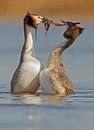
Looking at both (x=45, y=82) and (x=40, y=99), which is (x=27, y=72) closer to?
(x=45, y=82)

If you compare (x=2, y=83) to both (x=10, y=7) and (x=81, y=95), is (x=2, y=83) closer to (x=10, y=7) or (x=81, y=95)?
(x=81, y=95)

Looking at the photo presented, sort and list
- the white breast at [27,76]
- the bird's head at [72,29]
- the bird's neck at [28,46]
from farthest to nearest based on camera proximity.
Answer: the bird's head at [72,29] < the bird's neck at [28,46] < the white breast at [27,76]

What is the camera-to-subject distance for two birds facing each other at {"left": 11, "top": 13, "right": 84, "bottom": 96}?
14.7 meters

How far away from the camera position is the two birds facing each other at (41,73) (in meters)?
14.7

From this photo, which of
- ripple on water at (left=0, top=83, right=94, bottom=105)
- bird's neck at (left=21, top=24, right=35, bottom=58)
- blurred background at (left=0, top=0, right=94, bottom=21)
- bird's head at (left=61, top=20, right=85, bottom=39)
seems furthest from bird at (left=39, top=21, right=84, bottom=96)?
blurred background at (left=0, top=0, right=94, bottom=21)

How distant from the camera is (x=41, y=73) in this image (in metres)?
14.7

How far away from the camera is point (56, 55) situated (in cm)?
1505

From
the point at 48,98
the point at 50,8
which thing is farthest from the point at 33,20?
the point at 50,8

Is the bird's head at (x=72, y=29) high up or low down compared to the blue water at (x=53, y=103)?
up

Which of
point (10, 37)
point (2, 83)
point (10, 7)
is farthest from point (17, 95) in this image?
point (10, 7)

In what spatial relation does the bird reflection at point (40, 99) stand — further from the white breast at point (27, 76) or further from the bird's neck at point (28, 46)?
the bird's neck at point (28, 46)

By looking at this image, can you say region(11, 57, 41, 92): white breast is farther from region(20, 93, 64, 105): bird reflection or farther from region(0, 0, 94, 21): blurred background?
region(0, 0, 94, 21): blurred background

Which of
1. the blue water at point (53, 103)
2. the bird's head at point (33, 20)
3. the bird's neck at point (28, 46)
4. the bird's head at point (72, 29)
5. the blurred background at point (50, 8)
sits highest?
the blurred background at point (50, 8)

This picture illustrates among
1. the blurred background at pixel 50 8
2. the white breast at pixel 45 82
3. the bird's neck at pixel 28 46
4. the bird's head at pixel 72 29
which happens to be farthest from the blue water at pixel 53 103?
the blurred background at pixel 50 8
